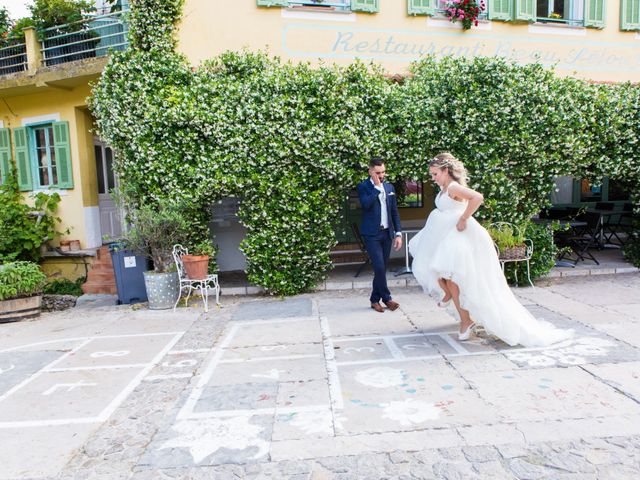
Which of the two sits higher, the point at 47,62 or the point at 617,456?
the point at 47,62

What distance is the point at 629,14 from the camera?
11.0 metres

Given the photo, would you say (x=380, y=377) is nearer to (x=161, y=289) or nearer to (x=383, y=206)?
(x=383, y=206)

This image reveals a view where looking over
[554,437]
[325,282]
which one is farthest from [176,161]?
[554,437]

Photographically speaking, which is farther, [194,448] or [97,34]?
[97,34]

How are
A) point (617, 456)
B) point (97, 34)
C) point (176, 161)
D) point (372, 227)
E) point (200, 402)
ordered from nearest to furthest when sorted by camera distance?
point (617, 456), point (200, 402), point (372, 227), point (176, 161), point (97, 34)

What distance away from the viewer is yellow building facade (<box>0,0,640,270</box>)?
31.1ft

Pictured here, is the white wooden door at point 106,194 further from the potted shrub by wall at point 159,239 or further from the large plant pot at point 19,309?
the potted shrub by wall at point 159,239

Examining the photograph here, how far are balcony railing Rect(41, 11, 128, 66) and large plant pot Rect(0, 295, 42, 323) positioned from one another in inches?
205

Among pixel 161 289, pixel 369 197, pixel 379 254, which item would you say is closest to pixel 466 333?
pixel 379 254

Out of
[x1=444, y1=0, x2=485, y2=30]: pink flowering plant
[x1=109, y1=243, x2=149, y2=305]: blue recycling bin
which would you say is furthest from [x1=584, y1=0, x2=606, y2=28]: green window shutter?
[x1=109, y1=243, x2=149, y2=305]: blue recycling bin

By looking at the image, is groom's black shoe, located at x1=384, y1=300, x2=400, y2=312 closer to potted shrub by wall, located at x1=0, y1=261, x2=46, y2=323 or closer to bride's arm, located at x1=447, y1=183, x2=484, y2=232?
bride's arm, located at x1=447, y1=183, x2=484, y2=232

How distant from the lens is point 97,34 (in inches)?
415

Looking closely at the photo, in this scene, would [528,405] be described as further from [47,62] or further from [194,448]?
[47,62]

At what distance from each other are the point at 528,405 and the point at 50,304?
8.75 m
